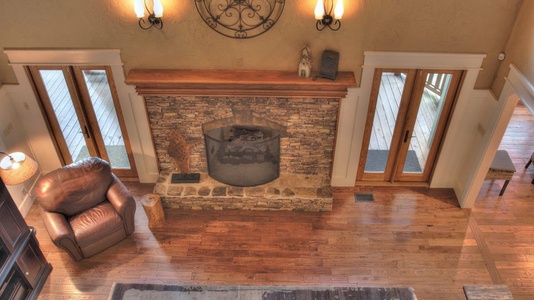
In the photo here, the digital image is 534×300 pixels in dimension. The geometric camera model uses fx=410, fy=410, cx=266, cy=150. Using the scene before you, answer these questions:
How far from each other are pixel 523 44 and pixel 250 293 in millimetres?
4077

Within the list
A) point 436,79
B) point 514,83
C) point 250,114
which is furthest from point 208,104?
point 514,83

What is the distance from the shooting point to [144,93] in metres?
5.11

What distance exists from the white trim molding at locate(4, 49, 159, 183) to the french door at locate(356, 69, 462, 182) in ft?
10.1

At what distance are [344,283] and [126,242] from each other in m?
2.81

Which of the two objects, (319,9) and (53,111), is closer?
(319,9)

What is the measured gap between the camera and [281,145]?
5.68 m

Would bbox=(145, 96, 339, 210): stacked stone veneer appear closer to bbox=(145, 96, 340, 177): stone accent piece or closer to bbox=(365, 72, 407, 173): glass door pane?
bbox=(145, 96, 340, 177): stone accent piece

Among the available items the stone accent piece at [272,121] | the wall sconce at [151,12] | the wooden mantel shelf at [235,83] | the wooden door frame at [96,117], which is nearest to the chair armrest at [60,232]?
the wooden door frame at [96,117]

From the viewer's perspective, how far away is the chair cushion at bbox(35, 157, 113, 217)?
483cm

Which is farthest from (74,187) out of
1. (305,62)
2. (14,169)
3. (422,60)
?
(422,60)

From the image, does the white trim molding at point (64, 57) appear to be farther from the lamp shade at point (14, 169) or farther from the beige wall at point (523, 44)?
the beige wall at point (523, 44)

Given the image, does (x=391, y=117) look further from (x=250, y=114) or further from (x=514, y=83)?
(x=250, y=114)

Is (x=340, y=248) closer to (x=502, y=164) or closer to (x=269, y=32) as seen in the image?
(x=502, y=164)

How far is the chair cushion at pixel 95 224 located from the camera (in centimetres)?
486
